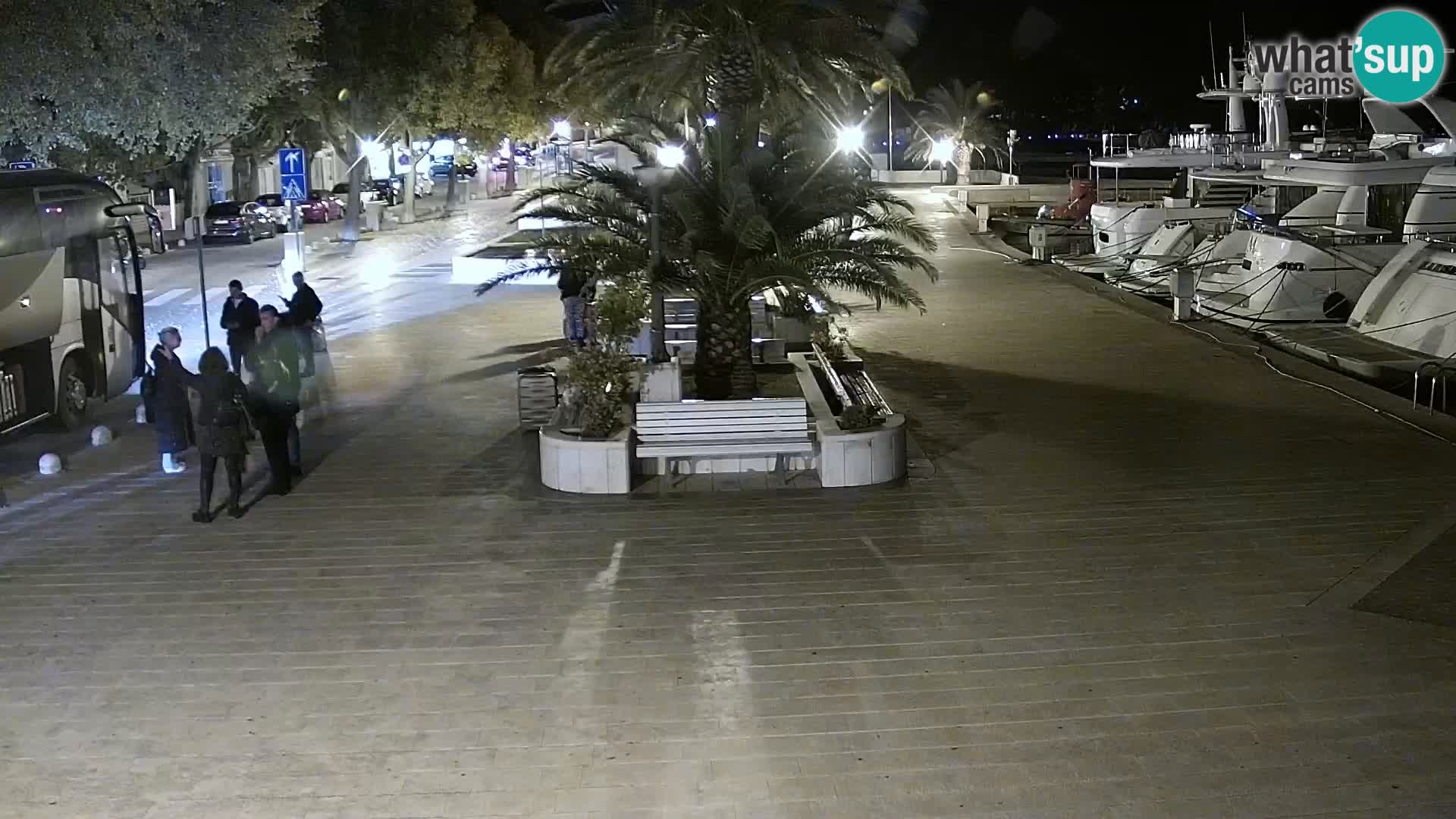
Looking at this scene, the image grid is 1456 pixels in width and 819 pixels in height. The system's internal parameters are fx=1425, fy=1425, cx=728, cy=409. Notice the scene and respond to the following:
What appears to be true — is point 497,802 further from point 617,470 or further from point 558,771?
point 617,470

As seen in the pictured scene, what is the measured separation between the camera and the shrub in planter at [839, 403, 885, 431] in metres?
12.2

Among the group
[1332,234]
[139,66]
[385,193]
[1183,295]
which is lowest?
[1183,295]

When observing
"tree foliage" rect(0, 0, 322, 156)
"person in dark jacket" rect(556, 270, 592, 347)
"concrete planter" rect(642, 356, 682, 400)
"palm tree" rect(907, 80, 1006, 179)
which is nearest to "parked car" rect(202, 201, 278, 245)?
"tree foliage" rect(0, 0, 322, 156)

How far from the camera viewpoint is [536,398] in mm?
14453

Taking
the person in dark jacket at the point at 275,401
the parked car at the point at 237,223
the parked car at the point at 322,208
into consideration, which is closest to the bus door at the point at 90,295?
the person in dark jacket at the point at 275,401

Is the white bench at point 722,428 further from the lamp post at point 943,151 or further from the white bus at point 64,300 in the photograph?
the lamp post at point 943,151

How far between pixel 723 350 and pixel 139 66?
9.37m

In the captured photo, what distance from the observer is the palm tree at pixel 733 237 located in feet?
44.4

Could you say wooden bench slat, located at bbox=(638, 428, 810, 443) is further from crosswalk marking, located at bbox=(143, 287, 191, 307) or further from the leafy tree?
the leafy tree

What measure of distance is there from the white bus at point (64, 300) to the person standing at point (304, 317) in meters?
2.22

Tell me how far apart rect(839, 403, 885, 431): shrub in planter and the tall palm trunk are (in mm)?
1902

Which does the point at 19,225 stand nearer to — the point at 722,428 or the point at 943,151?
the point at 722,428

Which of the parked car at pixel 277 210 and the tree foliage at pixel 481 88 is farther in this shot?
the parked car at pixel 277 210

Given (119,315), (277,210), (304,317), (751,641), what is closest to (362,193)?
(277,210)
